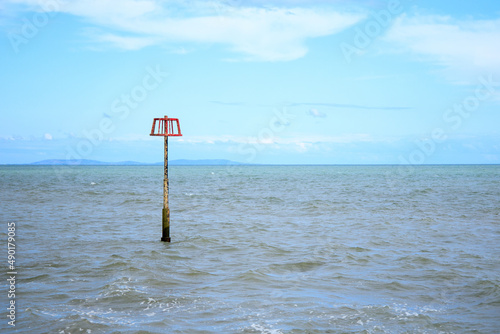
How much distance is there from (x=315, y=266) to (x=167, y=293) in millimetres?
5713

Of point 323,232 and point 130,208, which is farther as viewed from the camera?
point 130,208

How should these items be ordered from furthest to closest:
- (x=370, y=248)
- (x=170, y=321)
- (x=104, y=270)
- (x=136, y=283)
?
1. (x=370, y=248)
2. (x=104, y=270)
3. (x=136, y=283)
4. (x=170, y=321)

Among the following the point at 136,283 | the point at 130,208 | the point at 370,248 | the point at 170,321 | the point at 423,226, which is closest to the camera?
the point at 170,321

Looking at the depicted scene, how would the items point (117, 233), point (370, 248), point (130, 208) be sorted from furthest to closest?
point (130, 208), point (117, 233), point (370, 248)

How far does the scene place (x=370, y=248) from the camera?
1942 cm

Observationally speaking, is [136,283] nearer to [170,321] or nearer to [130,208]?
[170,321]

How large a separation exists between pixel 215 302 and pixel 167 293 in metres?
1.65

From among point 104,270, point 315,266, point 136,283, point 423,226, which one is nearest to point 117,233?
point 104,270

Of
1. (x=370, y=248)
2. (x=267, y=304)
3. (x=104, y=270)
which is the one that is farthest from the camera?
(x=370, y=248)

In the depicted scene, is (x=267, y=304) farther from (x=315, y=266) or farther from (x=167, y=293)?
(x=315, y=266)

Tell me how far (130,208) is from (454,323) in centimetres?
2954

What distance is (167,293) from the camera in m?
12.8

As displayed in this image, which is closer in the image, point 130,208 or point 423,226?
point 423,226

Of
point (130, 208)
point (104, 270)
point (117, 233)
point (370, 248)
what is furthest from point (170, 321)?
point (130, 208)
